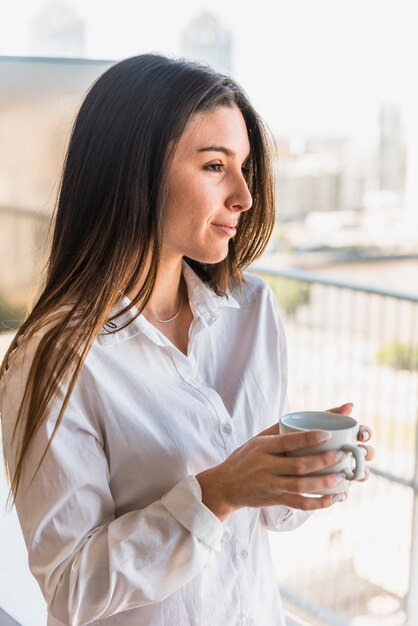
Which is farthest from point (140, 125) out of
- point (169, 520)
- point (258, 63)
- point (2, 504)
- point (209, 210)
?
point (258, 63)

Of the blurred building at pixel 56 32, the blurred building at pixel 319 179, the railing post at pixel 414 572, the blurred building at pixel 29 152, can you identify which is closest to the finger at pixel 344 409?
the blurred building at pixel 29 152

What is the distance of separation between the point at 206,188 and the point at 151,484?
0.37 metres

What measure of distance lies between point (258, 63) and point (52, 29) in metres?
12.7

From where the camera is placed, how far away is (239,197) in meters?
1.09

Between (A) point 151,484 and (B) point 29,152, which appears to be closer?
(A) point 151,484

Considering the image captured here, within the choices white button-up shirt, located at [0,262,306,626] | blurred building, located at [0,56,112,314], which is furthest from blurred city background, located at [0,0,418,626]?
white button-up shirt, located at [0,262,306,626]

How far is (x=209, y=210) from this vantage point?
1076mm

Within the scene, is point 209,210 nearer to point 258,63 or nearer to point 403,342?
point 403,342

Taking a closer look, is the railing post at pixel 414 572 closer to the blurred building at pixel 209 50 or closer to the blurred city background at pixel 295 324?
the blurred city background at pixel 295 324

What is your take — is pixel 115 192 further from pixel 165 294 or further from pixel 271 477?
pixel 271 477

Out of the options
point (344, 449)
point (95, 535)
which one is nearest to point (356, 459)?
point (344, 449)

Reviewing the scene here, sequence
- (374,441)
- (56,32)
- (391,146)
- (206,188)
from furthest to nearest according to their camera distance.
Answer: (391,146)
(374,441)
(56,32)
(206,188)

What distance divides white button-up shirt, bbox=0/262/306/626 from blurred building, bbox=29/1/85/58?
100cm

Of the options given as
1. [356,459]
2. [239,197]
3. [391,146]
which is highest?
[391,146]
